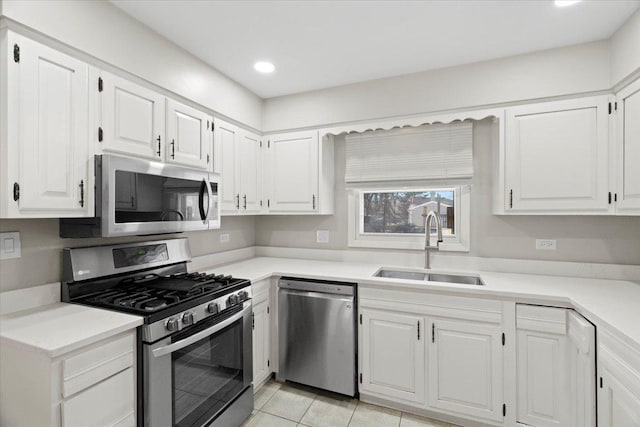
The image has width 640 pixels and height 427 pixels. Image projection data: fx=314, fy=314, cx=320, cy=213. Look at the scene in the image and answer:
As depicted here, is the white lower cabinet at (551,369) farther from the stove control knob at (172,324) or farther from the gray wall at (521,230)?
the stove control knob at (172,324)

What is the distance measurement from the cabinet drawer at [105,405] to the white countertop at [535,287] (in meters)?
1.00

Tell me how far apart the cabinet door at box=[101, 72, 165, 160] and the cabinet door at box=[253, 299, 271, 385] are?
1.30 m

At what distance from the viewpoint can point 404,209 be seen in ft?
9.55

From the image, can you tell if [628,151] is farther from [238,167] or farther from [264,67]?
[238,167]

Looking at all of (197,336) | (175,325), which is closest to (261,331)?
(197,336)

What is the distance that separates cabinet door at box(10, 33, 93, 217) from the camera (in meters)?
1.36

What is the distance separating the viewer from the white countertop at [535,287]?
149 centimetres

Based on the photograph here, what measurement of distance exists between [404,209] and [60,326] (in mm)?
2513

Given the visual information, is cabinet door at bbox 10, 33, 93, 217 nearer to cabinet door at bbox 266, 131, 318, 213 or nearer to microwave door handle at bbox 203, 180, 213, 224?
microwave door handle at bbox 203, 180, 213, 224

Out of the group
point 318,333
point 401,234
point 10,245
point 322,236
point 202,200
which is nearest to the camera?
point 10,245

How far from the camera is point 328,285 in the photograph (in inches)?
93.3

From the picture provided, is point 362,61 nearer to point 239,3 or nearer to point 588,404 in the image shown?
point 239,3

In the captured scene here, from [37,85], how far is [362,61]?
77.4 inches

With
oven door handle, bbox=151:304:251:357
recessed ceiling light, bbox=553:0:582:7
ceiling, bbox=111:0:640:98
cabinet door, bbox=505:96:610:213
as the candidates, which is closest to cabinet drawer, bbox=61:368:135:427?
oven door handle, bbox=151:304:251:357
